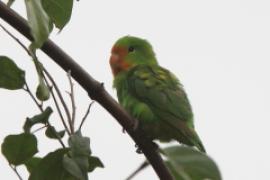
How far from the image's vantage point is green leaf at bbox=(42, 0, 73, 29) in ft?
4.88

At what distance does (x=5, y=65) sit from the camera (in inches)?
63.1

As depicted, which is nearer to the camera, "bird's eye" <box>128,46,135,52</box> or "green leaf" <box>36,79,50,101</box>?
"green leaf" <box>36,79,50,101</box>

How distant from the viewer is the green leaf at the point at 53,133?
1609 millimetres

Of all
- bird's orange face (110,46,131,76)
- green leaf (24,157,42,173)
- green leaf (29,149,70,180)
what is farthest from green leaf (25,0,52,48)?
bird's orange face (110,46,131,76)

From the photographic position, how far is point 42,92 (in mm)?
1470

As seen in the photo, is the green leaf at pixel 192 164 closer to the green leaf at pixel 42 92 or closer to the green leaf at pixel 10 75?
the green leaf at pixel 42 92

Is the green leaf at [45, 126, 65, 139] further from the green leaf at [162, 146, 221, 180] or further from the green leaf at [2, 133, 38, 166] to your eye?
the green leaf at [162, 146, 221, 180]

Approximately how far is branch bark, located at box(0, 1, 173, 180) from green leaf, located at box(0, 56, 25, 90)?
11.9 inches

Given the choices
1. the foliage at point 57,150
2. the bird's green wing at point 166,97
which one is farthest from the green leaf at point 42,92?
the bird's green wing at point 166,97

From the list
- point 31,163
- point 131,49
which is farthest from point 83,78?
point 131,49

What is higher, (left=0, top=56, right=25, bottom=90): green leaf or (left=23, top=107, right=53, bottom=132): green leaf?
(left=0, top=56, right=25, bottom=90): green leaf

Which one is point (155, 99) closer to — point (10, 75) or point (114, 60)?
point (114, 60)

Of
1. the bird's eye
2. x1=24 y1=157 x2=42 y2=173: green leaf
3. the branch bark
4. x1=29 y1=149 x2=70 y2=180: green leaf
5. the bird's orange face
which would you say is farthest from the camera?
the bird's eye

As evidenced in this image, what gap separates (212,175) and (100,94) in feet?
1.27
